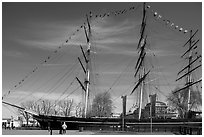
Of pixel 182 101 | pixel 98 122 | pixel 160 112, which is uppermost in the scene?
pixel 182 101

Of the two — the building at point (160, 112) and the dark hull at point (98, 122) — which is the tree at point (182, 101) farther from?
the dark hull at point (98, 122)

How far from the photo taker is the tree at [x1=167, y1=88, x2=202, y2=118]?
2029 inches

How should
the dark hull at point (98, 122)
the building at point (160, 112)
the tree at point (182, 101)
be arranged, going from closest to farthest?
the dark hull at point (98, 122) < the building at point (160, 112) < the tree at point (182, 101)

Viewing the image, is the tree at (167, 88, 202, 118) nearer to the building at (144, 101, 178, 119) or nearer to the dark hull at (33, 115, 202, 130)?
the building at (144, 101, 178, 119)

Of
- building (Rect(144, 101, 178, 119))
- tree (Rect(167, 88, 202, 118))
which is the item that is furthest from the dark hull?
tree (Rect(167, 88, 202, 118))

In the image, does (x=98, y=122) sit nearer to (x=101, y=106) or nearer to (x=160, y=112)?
(x=101, y=106)

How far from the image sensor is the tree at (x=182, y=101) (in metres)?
51.5

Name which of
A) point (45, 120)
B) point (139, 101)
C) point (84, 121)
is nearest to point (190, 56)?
point (139, 101)

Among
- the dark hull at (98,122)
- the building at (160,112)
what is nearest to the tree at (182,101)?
the building at (160,112)

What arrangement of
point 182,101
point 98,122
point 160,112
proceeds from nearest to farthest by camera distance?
point 98,122 → point 182,101 → point 160,112

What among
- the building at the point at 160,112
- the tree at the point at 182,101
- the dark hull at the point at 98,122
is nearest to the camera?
the dark hull at the point at 98,122

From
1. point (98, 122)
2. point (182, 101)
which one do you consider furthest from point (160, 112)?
point (98, 122)

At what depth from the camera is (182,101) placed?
54.4 m

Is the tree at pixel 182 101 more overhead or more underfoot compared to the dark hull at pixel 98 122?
more overhead
